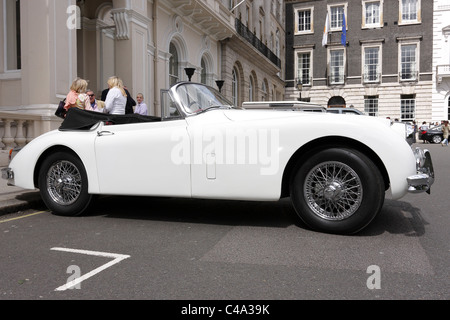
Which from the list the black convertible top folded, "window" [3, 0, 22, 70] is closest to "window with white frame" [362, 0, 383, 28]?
"window" [3, 0, 22, 70]

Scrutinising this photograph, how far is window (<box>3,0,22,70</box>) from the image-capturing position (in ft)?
38.8

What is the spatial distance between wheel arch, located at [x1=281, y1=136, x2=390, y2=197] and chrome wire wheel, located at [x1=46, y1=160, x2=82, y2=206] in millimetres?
2497

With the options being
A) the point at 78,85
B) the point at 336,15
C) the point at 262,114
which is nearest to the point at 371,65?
the point at 336,15

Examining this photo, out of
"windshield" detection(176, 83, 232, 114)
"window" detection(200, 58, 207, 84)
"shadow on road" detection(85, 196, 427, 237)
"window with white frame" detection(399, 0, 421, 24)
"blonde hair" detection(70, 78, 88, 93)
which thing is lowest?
"shadow on road" detection(85, 196, 427, 237)

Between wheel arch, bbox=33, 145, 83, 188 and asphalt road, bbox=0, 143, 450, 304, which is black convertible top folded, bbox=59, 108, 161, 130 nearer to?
→ wheel arch, bbox=33, 145, 83, 188

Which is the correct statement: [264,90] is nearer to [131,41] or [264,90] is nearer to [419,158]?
[131,41]

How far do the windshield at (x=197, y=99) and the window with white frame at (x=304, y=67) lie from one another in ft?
132

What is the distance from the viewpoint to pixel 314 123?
12.8ft

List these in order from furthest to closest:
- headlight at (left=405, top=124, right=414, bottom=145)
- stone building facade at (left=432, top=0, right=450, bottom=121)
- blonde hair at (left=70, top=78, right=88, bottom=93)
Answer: stone building facade at (left=432, top=0, right=450, bottom=121)
blonde hair at (left=70, top=78, right=88, bottom=93)
headlight at (left=405, top=124, right=414, bottom=145)

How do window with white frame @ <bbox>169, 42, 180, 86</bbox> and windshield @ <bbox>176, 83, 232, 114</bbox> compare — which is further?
window with white frame @ <bbox>169, 42, 180, 86</bbox>

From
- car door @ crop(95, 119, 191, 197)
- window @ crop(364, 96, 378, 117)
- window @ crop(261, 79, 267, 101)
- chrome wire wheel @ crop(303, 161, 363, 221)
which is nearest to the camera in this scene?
chrome wire wheel @ crop(303, 161, 363, 221)

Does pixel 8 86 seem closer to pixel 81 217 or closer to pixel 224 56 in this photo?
pixel 81 217
